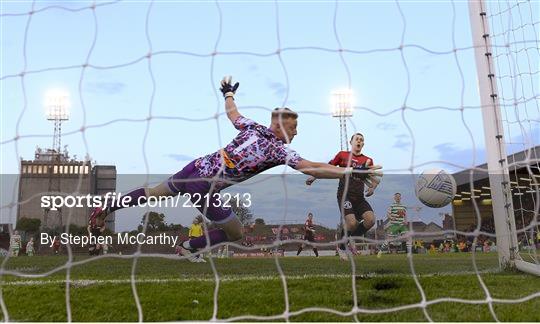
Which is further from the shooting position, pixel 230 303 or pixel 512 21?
pixel 512 21

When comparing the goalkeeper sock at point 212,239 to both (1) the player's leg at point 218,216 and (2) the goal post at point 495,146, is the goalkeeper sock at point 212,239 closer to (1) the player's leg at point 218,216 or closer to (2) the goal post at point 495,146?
(1) the player's leg at point 218,216

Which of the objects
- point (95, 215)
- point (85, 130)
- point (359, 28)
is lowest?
point (95, 215)

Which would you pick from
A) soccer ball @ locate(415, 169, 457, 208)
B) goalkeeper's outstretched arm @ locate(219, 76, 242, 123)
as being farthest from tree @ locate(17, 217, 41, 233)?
goalkeeper's outstretched arm @ locate(219, 76, 242, 123)

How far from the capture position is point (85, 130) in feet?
9.68

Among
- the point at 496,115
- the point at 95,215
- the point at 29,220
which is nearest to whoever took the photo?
the point at 95,215

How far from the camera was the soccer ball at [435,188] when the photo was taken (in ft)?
22.7

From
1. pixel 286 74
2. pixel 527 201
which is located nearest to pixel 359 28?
pixel 286 74

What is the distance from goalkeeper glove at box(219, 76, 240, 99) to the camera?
3703 millimetres

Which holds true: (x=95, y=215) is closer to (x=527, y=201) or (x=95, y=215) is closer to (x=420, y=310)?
(x=420, y=310)

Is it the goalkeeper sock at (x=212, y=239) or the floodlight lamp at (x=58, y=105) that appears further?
the floodlight lamp at (x=58, y=105)

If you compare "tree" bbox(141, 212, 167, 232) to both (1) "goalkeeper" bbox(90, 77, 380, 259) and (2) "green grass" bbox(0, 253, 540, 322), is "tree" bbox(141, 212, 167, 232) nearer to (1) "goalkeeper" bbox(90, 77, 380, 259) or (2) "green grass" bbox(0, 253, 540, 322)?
(2) "green grass" bbox(0, 253, 540, 322)

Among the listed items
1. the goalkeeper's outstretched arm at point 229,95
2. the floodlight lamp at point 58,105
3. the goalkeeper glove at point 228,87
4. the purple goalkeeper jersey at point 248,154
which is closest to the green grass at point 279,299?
the purple goalkeeper jersey at point 248,154

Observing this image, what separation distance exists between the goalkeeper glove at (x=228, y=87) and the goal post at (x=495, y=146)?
2478 millimetres

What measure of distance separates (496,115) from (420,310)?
258cm
